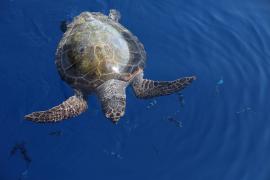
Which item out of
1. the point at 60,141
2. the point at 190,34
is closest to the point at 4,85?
the point at 60,141

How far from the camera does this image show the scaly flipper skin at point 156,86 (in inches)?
230

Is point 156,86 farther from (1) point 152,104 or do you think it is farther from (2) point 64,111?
(2) point 64,111

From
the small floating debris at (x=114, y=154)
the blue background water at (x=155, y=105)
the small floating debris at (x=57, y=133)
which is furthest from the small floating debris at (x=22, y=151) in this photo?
the small floating debris at (x=114, y=154)

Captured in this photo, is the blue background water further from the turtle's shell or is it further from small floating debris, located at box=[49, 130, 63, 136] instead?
the turtle's shell

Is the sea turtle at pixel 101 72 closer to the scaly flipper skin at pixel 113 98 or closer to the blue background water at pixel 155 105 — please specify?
the scaly flipper skin at pixel 113 98

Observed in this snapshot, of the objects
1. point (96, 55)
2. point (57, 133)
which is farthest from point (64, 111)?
point (96, 55)

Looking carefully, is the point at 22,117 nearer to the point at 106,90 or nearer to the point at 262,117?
the point at 106,90

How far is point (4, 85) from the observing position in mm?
6234

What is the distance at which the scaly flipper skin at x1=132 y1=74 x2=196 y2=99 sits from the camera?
584 centimetres

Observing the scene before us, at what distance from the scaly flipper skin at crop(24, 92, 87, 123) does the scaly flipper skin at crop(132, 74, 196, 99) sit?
0.80m

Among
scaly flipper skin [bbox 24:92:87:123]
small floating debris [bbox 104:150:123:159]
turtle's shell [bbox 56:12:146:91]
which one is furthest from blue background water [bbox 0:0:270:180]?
turtle's shell [bbox 56:12:146:91]

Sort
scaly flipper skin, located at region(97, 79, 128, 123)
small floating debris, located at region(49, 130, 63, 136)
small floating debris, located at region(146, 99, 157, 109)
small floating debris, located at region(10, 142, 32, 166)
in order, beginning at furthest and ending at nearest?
small floating debris, located at region(146, 99, 157, 109), small floating debris, located at region(49, 130, 63, 136), small floating debris, located at region(10, 142, 32, 166), scaly flipper skin, located at region(97, 79, 128, 123)

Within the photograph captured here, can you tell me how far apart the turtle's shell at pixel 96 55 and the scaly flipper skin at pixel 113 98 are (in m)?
A: 0.09

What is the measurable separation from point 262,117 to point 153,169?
1951mm
